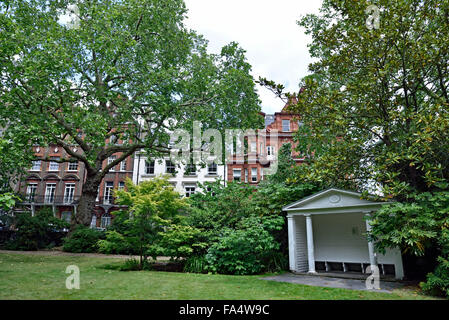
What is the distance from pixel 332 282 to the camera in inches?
341

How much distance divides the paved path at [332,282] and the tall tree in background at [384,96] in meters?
2.68

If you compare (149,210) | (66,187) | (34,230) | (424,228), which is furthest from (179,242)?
(66,187)

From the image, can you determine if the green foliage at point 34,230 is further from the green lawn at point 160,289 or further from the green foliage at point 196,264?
the green foliage at point 196,264

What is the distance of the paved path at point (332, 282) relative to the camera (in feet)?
25.6

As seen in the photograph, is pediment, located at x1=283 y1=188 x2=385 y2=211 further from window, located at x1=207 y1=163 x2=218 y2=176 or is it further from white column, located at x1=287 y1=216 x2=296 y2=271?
window, located at x1=207 y1=163 x2=218 y2=176

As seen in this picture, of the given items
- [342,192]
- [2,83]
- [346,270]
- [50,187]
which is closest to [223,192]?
[342,192]

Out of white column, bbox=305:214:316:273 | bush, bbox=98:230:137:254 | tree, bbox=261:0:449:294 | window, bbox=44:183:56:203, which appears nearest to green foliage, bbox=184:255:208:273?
bush, bbox=98:230:137:254

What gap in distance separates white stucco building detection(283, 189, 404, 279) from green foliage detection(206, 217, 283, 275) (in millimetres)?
1071

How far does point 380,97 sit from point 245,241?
684cm

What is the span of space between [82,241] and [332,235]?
14.2 meters

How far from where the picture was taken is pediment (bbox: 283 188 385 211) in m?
9.69

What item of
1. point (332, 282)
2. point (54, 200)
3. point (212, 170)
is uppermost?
point (212, 170)

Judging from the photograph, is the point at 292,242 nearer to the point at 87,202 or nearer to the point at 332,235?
the point at 332,235

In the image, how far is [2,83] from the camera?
12.6 meters
